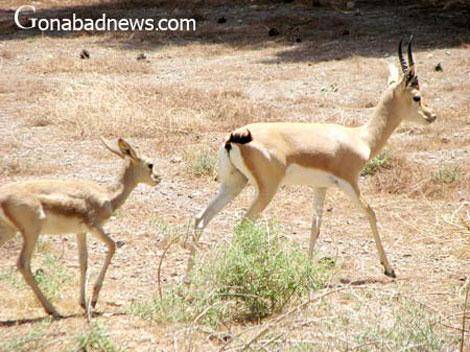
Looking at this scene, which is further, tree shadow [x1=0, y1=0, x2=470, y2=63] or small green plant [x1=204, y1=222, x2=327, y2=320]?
tree shadow [x1=0, y1=0, x2=470, y2=63]

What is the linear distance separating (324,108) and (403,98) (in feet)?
14.9

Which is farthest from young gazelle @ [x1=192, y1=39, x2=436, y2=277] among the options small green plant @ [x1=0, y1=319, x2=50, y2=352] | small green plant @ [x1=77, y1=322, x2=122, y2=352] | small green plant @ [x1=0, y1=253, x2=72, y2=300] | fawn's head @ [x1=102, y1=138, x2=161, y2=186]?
small green plant @ [x1=0, y1=319, x2=50, y2=352]

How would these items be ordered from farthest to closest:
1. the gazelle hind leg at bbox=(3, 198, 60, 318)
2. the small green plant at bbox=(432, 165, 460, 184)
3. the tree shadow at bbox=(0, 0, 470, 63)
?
the tree shadow at bbox=(0, 0, 470, 63) < the small green plant at bbox=(432, 165, 460, 184) < the gazelle hind leg at bbox=(3, 198, 60, 318)

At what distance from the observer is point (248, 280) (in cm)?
570

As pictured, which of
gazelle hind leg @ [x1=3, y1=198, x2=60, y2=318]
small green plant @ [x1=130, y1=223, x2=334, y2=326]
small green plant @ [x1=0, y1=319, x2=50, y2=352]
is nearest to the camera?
small green plant @ [x1=0, y1=319, x2=50, y2=352]

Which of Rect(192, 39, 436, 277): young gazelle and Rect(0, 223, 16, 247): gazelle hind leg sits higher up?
Rect(192, 39, 436, 277): young gazelle

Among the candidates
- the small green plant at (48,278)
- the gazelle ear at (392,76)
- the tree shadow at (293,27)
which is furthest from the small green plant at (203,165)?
the tree shadow at (293,27)

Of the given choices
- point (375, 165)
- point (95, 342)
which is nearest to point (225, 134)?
point (375, 165)

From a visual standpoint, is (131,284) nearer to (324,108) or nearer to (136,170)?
(136,170)

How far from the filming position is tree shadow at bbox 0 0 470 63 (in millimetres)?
17844

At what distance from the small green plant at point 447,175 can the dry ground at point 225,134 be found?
0.02m

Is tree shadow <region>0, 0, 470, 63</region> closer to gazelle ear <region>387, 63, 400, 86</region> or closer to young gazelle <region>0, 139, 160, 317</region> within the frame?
gazelle ear <region>387, 63, 400, 86</region>

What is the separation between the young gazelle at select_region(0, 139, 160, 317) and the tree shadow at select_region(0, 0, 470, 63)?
1090cm

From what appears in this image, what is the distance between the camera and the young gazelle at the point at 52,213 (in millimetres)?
5699
